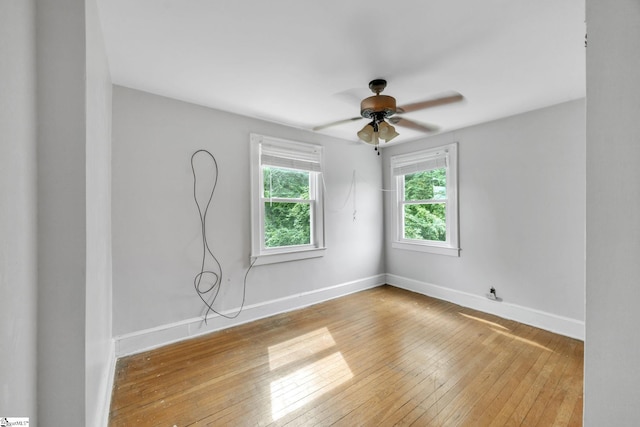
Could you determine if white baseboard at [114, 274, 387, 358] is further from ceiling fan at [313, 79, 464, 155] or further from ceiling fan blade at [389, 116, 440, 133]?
ceiling fan blade at [389, 116, 440, 133]

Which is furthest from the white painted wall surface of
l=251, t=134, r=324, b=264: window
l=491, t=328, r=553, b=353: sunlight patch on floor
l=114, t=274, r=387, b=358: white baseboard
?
l=491, t=328, r=553, b=353: sunlight patch on floor

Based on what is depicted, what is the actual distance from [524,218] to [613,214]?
2.63 m

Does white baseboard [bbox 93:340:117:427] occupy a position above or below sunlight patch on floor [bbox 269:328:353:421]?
above

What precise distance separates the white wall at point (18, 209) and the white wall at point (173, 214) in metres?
1.64

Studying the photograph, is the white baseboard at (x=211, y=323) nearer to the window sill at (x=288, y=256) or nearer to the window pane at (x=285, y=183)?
the window sill at (x=288, y=256)

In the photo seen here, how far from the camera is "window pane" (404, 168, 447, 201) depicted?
392 cm

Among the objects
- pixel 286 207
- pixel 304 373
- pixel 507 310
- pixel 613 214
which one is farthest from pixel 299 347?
pixel 507 310

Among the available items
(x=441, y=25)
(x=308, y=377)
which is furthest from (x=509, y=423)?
(x=441, y=25)

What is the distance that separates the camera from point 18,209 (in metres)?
0.83

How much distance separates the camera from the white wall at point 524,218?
2.78 m

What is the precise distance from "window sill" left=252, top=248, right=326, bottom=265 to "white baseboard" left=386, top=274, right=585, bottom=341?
5.28 ft

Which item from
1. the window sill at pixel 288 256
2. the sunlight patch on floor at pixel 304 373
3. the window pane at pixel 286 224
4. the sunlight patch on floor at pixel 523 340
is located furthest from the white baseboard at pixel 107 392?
the sunlight patch on floor at pixel 523 340

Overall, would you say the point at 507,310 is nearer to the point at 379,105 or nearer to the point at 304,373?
the point at 304,373

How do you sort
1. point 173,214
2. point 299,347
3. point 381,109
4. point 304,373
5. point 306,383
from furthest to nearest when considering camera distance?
point 173,214 → point 299,347 → point 381,109 → point 304,373 → point 306,383
